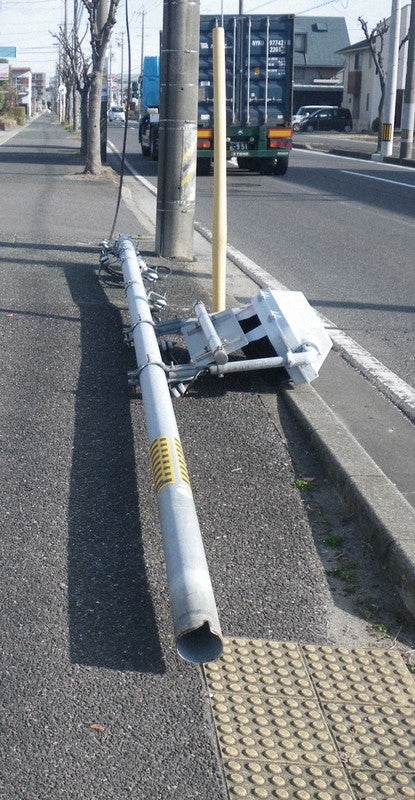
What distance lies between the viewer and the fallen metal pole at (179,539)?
3127 millimetres

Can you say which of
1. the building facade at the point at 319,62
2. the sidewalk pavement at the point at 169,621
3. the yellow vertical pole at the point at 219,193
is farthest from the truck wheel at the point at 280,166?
the building facade at the point at 319,62

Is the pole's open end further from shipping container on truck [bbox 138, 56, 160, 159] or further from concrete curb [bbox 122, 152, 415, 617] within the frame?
shipping container on truck [bbox 138, 56, 160, 159]

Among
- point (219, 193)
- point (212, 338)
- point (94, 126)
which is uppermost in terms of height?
point (94, 126)

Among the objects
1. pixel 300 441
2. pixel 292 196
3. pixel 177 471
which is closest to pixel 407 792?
pixel 177 471

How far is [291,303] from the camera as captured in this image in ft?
19.6

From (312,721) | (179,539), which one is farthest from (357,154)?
(312,721)

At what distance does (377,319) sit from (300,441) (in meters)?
3.43

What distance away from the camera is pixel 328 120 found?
7025 cm

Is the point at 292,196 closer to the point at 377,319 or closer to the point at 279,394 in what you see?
the point at 377,319

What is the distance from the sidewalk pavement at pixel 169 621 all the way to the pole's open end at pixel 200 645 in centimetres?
9

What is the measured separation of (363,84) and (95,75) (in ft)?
188

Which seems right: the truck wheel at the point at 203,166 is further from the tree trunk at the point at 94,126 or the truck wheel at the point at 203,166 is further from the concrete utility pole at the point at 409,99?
the concrete utility pole at the point at 409,99

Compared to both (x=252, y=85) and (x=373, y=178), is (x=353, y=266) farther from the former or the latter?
Result: (x=373, y=178)

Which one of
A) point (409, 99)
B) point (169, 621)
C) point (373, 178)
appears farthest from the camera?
point (409, 99)
